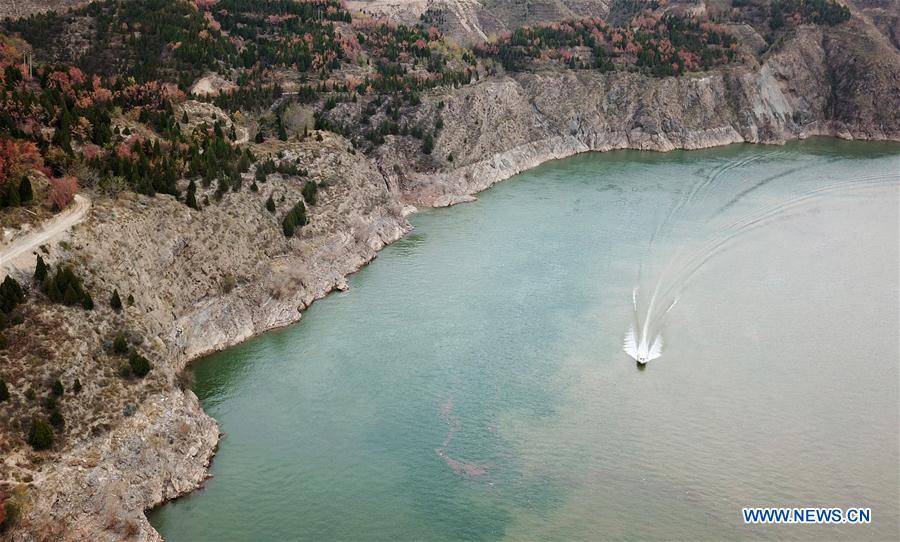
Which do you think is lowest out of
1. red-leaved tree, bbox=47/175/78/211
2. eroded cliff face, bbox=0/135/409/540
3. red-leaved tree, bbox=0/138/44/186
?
eroded cliff face, bbox=0/135/409/540

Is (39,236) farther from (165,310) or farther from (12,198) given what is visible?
(165,310)

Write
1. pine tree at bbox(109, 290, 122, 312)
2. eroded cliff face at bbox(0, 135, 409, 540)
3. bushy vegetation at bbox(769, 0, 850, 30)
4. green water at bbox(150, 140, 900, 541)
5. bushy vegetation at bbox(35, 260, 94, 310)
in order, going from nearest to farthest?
eroded cliff face at bbox(0, 135, 409, 540), green water at bbox(150, 140, 900, 541), bushy vegetation at bbox(35, 260, 94, 310), pine tree at bbox(109, 290, 122, 312), bushy vegetation at bbox(769, 0, 850, 30)

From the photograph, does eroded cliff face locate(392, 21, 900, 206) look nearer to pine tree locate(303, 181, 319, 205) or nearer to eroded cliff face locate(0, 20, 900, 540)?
eroded cliff face locate(0, 20, 900, 540)

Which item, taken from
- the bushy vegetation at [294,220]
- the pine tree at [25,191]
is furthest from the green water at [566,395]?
the pine tree at [25,191]

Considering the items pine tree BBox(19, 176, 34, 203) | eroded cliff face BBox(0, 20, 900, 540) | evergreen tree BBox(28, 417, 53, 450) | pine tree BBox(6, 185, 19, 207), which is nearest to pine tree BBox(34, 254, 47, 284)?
eroded cliff face BBox(0, 20, 900, 540)

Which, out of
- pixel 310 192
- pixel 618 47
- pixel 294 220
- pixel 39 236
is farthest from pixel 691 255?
pixel 618 47

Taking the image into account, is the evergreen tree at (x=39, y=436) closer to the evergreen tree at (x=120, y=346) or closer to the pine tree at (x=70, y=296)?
the evergreen tree at (x=120, y=346)

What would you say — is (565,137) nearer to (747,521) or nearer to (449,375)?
(449,375)
